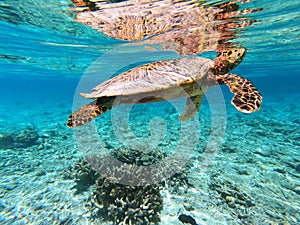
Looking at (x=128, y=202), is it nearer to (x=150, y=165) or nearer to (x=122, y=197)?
(x=122, y=197)

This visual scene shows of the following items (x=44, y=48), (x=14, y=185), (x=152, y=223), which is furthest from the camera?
(x=44, y=48)

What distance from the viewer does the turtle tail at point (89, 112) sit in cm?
453

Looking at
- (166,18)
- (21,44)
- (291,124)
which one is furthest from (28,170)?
(291,124)

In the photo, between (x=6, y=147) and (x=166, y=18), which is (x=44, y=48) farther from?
(x=166, y=18)

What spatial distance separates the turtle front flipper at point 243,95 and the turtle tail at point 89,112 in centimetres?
309

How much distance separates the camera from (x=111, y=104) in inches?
192

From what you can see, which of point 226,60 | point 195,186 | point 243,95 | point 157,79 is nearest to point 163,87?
point 157,79

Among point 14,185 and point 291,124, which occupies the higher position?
point 14,185

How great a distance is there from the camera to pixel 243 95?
13.9 ft

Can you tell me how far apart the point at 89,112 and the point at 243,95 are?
12.8 ft


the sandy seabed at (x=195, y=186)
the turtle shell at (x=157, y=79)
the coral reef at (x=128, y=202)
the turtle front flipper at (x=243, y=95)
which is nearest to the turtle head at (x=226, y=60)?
the turtle front flipper at (x=243, y=95)

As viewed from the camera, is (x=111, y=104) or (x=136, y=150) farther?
(x=136, y=150)

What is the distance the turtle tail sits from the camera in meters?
4.53

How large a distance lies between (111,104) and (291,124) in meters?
12.3
